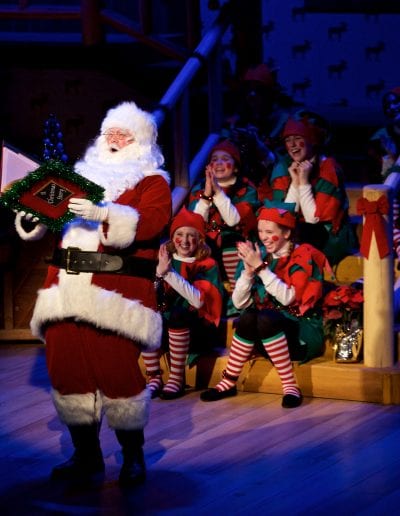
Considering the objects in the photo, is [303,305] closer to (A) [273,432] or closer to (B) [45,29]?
(A) [273,432]

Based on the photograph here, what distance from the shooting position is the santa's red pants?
192 inches

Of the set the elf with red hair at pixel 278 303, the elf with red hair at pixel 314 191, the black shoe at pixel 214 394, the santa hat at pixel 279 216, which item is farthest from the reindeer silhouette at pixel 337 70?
the black shoe at pixel 214 394

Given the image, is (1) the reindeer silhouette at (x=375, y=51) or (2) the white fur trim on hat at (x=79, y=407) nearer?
(2) the white fur trim on hat at (x=79, y=407)

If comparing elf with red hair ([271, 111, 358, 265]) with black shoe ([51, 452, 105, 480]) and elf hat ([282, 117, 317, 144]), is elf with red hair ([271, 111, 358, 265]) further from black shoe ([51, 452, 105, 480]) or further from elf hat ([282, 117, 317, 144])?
black shoe ([51, 452, 105, 480])

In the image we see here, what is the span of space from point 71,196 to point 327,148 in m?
2.91

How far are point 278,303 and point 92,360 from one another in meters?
1.55

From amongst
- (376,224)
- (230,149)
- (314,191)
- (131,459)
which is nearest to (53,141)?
(230,149)

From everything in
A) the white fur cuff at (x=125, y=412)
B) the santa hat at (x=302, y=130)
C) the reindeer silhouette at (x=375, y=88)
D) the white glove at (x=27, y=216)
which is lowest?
the white fur cuff at (x=125, y=412)

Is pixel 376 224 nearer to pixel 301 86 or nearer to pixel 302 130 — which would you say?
pixel 302 130

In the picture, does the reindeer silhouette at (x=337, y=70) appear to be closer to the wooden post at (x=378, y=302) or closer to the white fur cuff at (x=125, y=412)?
the wooden post at (x=378, y=302)

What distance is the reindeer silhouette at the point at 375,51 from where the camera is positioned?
9188 millimetres

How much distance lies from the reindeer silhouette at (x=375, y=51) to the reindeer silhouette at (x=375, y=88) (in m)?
0.18

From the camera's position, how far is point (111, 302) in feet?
15.8

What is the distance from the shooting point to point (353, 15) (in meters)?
9.24
